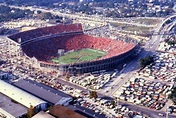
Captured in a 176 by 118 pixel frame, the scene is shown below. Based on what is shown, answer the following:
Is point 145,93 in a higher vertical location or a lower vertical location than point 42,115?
lower

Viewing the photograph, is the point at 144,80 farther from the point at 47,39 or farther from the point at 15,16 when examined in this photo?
the point at 15,16

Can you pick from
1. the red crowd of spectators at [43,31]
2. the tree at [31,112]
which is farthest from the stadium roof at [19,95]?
the red crowd of spectators at [43,31]

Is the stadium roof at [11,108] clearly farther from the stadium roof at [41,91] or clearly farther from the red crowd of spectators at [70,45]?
the red crowd of spectators at [70,45]

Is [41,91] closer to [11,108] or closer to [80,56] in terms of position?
[11,108]

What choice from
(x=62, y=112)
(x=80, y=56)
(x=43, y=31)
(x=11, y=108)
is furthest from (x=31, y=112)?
(x=43, y=31)

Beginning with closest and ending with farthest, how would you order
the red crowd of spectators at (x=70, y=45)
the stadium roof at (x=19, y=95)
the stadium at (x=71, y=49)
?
the stadium roof at (x=19, y=95) → the stadium at (x=71, y=49) → the red crowd of spectators at (x=70, y=45)

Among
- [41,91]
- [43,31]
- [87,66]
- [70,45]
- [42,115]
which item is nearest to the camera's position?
[42,115]

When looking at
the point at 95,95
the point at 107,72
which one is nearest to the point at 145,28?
the point at 107,72
